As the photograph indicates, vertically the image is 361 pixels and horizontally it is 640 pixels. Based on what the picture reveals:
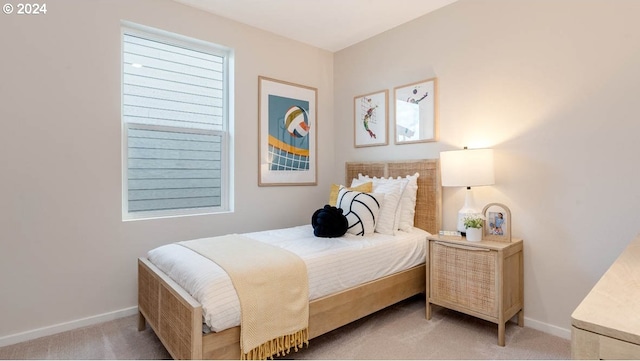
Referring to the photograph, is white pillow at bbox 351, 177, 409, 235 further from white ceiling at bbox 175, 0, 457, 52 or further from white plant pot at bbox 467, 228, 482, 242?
white ceiling at bbox 175, 0, 457, 52

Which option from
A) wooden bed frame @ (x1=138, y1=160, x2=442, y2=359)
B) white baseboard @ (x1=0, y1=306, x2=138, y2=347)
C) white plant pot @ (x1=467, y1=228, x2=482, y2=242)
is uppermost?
white plant pot @ (x1=467, y1=228, x2=482, y2=242)

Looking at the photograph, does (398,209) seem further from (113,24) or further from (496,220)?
(113,24)

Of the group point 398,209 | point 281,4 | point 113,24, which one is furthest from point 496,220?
point 113,24

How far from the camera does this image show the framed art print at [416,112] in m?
2.99

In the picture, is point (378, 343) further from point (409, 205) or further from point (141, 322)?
point (141, 322)

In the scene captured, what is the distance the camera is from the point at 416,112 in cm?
312

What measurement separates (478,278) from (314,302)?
119 cm

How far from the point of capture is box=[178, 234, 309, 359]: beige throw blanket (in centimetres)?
164

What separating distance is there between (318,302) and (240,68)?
2.36 meters

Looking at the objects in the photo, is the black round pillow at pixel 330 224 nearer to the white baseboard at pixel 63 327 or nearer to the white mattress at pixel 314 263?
the white mattress at pixel 314 263

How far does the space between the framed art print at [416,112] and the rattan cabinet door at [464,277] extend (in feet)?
3.53

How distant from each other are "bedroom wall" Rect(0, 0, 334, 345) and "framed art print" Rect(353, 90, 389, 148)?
178 cm

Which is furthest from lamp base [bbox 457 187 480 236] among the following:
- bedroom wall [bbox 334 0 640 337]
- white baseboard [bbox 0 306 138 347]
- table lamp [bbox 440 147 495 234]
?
white baseboard [bbox 0 306 138 347]

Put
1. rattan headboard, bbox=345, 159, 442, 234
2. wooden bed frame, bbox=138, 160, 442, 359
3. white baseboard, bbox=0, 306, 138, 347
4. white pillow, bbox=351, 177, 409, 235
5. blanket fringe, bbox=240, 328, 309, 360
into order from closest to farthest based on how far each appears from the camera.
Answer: wooden bed frame, bbox=138, 160, 442, 359, blanket fringe, bbox=240, 328, 309, 360, white baseboard, bbox=0, 306, 138, 347, white pillow, bbox=351, 177, 409, 235, rattan headboard, bbox=345, 159, 442, 234
